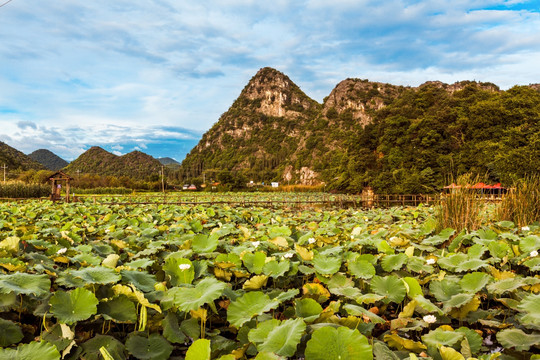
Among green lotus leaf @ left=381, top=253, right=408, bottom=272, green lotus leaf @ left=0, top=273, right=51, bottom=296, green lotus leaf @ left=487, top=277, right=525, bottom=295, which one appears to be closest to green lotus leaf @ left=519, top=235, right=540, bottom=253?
green lotus leaf @ left=487, top=277, right=525, bottom=295

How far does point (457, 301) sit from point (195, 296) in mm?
1192

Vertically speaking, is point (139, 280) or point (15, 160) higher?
point (15, 160)

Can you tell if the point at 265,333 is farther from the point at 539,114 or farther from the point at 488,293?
the point at 539,114

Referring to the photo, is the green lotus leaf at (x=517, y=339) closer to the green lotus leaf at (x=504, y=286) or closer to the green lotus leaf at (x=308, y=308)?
the green lotus leaf at (x=504, y=286)

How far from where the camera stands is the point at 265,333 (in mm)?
1148

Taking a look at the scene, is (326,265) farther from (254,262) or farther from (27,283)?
(27,283)

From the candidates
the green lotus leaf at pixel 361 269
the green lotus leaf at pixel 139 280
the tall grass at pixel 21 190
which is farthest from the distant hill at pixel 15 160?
the green lotus leaf at pixel 361 269

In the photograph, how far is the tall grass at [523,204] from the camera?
5.17 m

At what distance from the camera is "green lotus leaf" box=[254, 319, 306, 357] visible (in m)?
1.00

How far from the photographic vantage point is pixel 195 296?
1.34 m

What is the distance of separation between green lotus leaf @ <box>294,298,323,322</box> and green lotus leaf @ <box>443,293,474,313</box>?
0.61 meters

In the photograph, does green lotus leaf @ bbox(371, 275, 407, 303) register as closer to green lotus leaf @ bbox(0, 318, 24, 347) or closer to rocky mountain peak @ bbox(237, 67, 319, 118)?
green lotus leaf @ bbox(0, 318, 24, 347)

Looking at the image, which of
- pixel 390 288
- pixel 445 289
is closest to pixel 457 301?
pixel 445 289

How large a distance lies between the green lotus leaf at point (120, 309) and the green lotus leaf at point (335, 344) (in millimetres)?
758
